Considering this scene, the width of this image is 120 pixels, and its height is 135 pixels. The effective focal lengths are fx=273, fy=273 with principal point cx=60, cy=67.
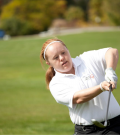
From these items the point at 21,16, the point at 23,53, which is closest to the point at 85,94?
the point at 23,53

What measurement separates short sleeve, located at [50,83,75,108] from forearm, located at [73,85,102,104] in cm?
5

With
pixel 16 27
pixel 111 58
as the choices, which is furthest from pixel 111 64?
pixel 16 27

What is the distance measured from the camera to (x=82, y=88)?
9.15 feet

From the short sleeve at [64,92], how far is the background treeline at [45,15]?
127 ft

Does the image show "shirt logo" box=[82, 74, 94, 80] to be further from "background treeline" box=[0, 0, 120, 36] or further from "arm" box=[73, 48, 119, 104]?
"background treeline" box=[0, 0, 120, 36]

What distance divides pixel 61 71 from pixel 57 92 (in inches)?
9.3

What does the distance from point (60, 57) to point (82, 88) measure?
0.39m

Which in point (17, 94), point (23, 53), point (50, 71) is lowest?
point (17, 94)

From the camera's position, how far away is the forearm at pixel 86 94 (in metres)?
2.50

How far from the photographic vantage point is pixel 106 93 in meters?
2.86

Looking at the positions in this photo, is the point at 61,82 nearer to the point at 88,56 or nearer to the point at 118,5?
the point at 88,56

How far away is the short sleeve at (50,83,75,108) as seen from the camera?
108 inches

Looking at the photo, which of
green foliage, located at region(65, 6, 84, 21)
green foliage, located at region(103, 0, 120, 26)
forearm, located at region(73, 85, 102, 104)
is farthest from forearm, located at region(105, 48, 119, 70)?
green foliage, located at region(65, 6, 84, 21)

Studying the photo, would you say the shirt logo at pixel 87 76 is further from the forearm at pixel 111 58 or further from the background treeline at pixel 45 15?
the background treeline at pixel 45 15
